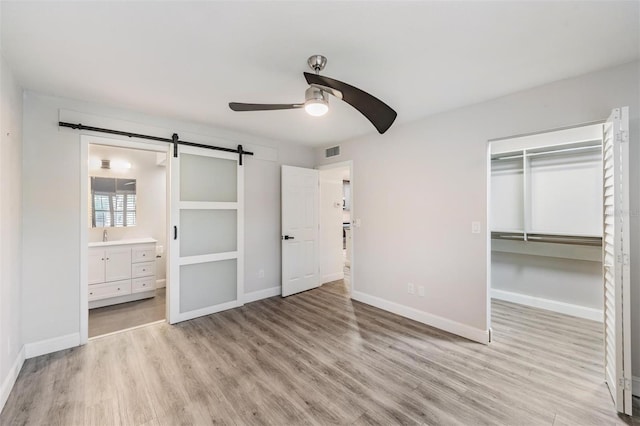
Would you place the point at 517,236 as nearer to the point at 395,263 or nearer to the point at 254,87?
the point at 395,263

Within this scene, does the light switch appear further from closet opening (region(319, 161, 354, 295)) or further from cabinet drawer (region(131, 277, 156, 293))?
cabinet drawer (region(131, 277, 156, 293))

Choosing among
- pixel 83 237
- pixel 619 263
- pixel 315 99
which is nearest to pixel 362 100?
pixel 315 99

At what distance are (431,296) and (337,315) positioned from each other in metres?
1.22

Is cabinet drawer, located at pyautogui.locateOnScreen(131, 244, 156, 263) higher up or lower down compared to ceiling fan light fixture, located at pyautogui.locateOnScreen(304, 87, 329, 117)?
lower down

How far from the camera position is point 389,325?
3.26 m

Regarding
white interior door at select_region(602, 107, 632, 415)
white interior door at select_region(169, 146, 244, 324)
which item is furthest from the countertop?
white interior door at select_region(602, 107, 632, 415)

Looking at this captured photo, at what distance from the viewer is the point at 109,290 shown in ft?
13.0

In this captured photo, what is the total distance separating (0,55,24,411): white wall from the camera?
1.95 meters

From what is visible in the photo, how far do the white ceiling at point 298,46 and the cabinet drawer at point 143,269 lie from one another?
2.49m

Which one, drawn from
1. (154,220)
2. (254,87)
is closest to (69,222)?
(154,220)

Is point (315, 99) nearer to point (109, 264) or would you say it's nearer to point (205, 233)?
point (205, 233)

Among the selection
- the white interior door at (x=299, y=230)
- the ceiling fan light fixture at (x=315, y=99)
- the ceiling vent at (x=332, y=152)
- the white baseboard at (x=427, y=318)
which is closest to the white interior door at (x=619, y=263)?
the white baseboard at (x=427, y=318)

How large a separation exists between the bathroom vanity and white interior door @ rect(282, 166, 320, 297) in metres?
2.15

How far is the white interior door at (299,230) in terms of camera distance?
438 centimetres
